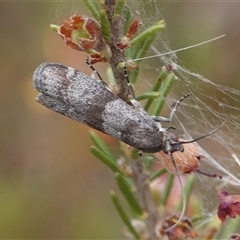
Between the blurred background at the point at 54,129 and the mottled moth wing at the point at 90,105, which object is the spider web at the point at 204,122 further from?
the blurred background at the point at 54,129

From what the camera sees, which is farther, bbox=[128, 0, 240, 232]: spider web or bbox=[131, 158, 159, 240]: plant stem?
bbox=[128, 0, 240, 232]: spider web

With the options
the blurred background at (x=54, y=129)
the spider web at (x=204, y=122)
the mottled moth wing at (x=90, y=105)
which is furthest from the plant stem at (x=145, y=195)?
the blurred background at (x=54, y=129)

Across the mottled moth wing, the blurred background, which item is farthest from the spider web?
the blurred background

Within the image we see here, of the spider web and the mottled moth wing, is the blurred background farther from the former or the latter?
the mottled moth wing

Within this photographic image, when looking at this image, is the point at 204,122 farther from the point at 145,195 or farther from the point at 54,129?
the point at 54,129

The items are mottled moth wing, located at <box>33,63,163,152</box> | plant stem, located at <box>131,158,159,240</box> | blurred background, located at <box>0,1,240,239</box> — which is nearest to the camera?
plant stem, located at <box>131,158,159,240</box>

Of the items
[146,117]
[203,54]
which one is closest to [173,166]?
[146,117]

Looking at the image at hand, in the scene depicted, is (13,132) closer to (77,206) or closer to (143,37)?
(77,206)

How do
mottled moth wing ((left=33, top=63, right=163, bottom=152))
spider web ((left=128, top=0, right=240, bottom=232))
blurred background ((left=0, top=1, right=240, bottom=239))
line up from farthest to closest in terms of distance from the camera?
blurred background ((left=0, top=1, right=240, bottom=239)) → spider web ((left=128, top=0, right=240, bottom=232)) → mottled moth wing ((left=33, top=63, right=163, bottom=152))

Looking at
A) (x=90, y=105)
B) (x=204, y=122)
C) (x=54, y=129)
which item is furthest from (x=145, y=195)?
(x=54, y=129)
